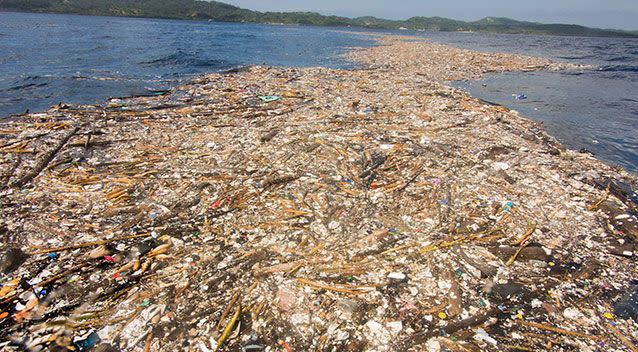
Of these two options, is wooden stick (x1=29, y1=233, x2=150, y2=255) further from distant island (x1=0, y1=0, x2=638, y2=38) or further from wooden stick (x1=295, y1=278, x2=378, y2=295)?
distant island (x1=0, y1=0, x2=638, y2=38)

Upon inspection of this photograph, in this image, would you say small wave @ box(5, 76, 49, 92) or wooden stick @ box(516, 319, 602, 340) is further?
small wave @ box(5, 76, 49, 92)

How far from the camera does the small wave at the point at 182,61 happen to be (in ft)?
79.4

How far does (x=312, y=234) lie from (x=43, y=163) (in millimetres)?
7288

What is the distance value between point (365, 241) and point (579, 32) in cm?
16245

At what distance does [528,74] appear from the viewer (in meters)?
24.6

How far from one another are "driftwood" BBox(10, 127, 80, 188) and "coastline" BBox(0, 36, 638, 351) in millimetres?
105

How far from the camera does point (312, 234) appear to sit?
18.5 feet

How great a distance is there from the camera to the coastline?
397 cm

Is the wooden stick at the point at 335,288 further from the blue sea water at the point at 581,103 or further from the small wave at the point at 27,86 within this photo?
the small wave at the point at 27,86

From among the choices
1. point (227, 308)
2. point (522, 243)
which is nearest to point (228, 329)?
point (227, 308)

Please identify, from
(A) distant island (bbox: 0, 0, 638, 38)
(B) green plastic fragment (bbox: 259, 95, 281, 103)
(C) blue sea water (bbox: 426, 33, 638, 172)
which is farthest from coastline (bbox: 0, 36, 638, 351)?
(A) distant island (bbox: 0, 0, 638, 38)

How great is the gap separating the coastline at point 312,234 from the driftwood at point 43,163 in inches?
4.1

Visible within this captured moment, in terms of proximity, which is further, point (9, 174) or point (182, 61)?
point (182, 61)

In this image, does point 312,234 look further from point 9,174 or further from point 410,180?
point 9,174
